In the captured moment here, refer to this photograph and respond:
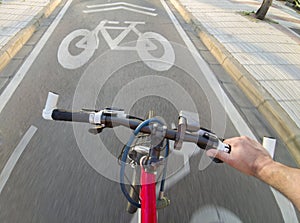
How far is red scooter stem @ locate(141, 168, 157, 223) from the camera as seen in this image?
1.46m

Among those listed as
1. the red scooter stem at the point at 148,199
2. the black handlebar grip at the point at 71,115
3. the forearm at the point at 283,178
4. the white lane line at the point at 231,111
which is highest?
the black handlebar grip at the point at 71,115

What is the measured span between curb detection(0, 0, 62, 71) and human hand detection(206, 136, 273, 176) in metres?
4.67

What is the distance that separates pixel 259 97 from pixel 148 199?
132 inches

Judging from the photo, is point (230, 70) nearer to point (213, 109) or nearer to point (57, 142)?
point (213, 109)

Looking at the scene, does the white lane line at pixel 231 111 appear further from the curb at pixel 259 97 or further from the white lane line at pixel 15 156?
the white lane line at pixel 15 156

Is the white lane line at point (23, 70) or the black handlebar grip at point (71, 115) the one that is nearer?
the black handlebar grip at point (71, 115)

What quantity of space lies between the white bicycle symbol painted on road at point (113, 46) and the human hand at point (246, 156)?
3.79m

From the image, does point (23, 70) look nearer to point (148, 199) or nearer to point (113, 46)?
point (113, 46)

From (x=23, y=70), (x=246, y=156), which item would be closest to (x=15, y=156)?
(x=23, y=70)

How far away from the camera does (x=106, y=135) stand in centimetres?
328

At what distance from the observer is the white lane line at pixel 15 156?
2652 mm

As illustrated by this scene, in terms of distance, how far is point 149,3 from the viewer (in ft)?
31.1

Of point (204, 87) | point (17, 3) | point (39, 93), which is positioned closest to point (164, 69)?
point (204, 87)

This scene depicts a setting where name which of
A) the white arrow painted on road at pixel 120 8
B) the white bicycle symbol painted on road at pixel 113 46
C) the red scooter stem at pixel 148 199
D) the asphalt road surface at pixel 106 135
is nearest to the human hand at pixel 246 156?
the red scooter stem at pixel 148 199
